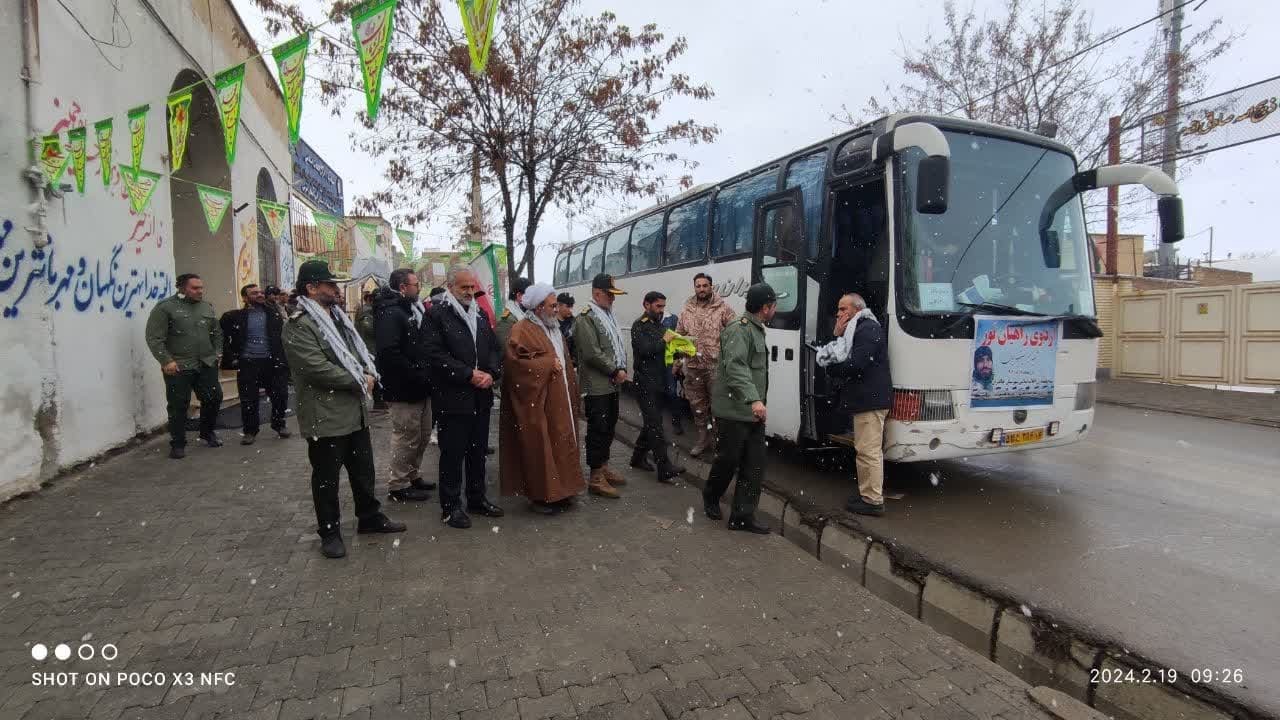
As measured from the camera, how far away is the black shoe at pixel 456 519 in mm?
4777

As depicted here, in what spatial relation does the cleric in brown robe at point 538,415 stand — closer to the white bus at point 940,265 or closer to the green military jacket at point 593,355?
the green military jacket at point 593,355

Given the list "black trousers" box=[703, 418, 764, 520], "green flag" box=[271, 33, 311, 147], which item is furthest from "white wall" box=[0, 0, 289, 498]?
"black trousers" box=[703, 418, 764, 520]

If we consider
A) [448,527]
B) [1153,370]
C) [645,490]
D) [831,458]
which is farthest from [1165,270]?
[448,527]

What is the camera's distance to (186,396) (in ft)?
22.9

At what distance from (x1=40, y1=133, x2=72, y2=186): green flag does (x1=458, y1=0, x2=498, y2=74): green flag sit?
3.66 metres

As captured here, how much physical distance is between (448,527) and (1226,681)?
14.3 ft

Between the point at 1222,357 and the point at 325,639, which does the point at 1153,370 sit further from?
the point at 325,639

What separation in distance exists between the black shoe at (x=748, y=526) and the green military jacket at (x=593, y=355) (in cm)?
169

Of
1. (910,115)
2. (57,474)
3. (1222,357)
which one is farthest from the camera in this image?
(1222,357)

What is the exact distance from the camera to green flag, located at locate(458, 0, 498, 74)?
18.2ft

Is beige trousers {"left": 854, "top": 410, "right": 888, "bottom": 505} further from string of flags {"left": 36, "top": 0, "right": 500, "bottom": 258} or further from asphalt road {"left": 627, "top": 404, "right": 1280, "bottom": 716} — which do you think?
string of flags {"left": 36, "top": 0, "right": 500, "bottom": 258}

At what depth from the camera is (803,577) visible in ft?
12.9

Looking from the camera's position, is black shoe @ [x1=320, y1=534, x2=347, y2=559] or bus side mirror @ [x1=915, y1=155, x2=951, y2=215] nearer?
black shoe @ [x1=320, y1=534, x2=347, y2=559]

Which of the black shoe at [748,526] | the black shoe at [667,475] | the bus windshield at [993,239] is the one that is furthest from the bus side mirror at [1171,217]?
the black shoe at [667,475]
